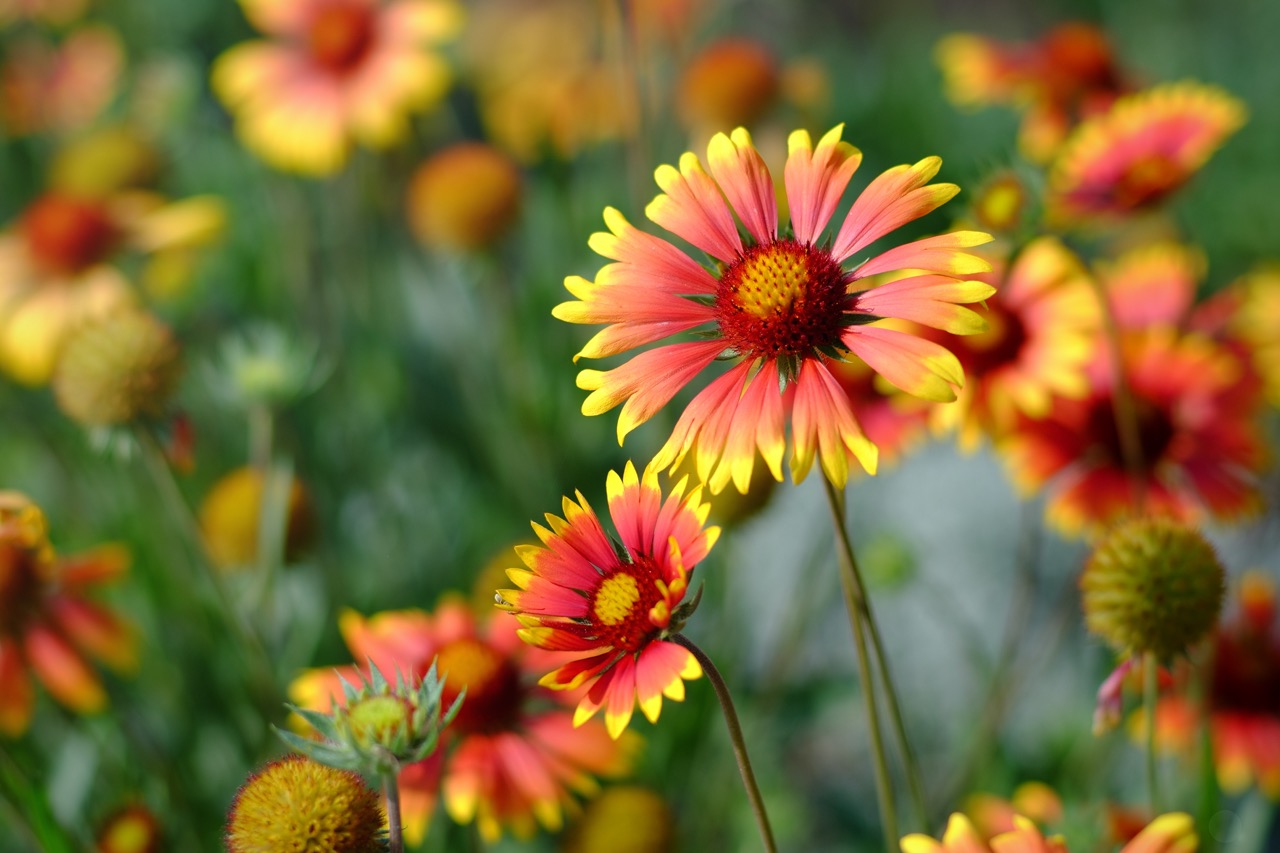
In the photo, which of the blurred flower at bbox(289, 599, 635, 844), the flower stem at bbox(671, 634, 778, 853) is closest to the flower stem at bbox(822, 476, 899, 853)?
the flower stem at bbox(671, 634, 778, 853)

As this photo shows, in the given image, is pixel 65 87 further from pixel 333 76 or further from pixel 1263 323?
pixel 1263 323

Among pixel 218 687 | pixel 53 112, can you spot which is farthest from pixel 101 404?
pixel 53 112

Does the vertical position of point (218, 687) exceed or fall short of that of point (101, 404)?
it falls short

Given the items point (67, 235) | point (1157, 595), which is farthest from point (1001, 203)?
point (67, 235)

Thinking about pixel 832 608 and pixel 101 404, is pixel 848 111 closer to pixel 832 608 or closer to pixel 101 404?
pixel 832 608

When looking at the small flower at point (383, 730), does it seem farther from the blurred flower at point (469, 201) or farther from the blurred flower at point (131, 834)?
the blurred flower at point (469, 201)
